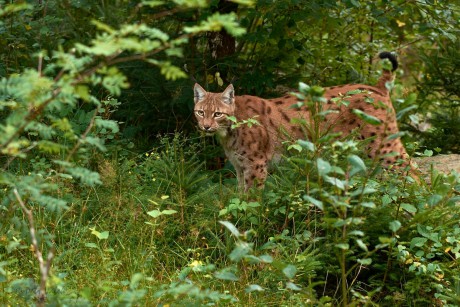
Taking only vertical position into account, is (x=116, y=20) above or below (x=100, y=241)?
above

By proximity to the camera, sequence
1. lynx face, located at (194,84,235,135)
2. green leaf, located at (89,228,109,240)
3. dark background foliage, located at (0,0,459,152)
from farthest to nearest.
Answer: lynx face, located at (194,84,235,135), dark background foliage, located at (0,0,459,152), green leaf, located at (89,228,109,240)

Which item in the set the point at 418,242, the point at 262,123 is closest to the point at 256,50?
the point at 262,123

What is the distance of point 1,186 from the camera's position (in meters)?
6.43

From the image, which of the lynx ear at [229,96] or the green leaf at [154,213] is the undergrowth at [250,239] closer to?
the green leaf at [154,213]

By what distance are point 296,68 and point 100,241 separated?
11.8ft

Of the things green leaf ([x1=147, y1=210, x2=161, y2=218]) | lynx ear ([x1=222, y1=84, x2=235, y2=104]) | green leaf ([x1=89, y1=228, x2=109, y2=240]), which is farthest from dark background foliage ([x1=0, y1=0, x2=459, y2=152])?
green leaf ([x1=89, y1=228, x2=109, y2=240])

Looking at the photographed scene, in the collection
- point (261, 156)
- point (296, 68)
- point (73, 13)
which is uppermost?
point (73, 13)

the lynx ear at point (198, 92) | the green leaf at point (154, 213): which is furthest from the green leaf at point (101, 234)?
the lynx ear at point (198, 92)

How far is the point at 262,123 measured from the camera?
783cm

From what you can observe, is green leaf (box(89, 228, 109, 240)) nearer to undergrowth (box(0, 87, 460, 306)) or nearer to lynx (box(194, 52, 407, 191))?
undergrowth (box(0, 87, 460, 306))

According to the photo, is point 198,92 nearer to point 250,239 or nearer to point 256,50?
point 256,50

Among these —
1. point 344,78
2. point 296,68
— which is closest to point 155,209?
point 296,68

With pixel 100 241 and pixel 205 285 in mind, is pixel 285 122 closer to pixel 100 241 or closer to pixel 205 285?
pixel 100 241

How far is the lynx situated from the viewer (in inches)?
295
